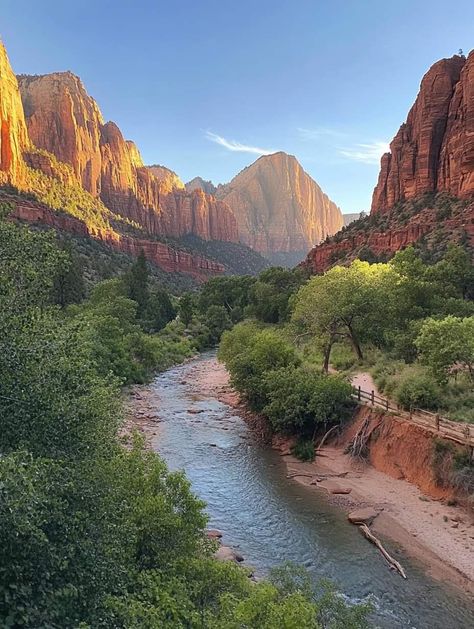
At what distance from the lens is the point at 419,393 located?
70.6 feet

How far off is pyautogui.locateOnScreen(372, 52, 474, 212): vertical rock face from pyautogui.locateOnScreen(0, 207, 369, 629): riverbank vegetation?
6594 cm

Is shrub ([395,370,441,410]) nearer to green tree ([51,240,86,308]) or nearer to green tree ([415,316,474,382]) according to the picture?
green tree ([415,316,474,382])

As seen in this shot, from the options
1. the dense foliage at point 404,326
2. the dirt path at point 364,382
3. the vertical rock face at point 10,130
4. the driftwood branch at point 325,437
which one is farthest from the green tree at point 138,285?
the vertical rock face at point 10,130

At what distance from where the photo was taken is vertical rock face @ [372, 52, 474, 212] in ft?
221

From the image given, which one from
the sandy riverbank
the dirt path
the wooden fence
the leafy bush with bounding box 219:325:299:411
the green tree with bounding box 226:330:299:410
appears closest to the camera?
the sandy riverbank

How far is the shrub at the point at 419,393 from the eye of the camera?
21438 mm

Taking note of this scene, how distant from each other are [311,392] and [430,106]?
72071 mm

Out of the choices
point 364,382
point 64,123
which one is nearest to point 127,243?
point 64,123

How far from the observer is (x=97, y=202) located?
145 metres

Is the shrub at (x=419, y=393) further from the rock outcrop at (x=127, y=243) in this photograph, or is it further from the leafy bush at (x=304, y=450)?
the rock outcrop at (x=127, y=243)

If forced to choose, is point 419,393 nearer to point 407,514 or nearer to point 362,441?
point 362,441

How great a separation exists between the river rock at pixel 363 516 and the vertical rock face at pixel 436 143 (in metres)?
58.0

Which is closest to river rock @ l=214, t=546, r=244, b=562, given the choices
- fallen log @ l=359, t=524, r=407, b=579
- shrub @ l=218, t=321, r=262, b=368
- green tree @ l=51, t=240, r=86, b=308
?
fallen log @ l=359, t=524, r=407, b=579

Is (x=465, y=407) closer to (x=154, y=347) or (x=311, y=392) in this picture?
(x=311, y=392)
